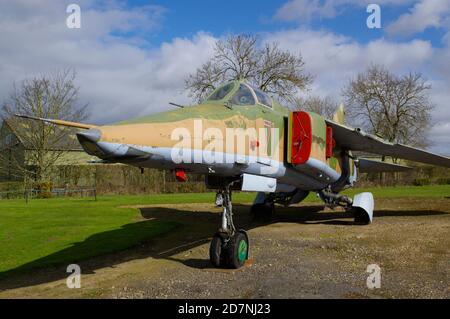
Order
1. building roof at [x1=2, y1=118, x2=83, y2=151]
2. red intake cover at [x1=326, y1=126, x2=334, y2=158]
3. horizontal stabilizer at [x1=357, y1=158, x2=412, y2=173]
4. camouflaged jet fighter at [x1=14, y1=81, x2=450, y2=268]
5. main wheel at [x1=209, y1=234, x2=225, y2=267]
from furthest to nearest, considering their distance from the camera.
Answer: building roof at [x1=2, y1=118, x2=83, y2=151], horizontal stabilizer at [x1=357, y1=158, x2=412, y2=173], red intake cover at [x1=326, y1=126, x2=334, y2=158], main wheel at [x1=209, y1=234, x2=225, y2=267], camouflaged jet fighter at [x1=14, y1=81, x2=450, y2=268]

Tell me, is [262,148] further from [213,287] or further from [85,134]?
[85,134]

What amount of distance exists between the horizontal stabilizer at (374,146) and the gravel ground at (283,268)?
7.39 feet

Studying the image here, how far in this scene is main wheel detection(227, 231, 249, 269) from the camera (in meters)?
7.96

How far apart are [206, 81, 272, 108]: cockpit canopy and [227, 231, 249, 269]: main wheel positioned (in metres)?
2.54

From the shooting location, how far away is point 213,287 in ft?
22.4

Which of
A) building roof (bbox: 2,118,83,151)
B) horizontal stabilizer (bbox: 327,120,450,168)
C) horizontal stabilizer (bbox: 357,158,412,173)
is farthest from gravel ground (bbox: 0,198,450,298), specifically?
building roof (bbox: 2,118,83,151)

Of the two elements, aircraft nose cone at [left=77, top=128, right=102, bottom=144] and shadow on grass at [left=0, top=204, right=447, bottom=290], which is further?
shadow on grass at [left=0, top=204, right=447, bottom=290]

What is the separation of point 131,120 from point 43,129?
38.0 m

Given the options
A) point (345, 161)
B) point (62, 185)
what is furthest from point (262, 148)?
point (62, 185)

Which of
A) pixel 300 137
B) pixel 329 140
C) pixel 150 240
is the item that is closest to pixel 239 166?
pixel 300 137

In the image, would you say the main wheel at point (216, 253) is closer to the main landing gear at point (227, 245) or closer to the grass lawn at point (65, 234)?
the main landing gear at point (227, 245)

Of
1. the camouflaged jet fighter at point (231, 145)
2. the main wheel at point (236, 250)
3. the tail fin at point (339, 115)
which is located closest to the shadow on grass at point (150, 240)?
the main wheel at point (236, 250)

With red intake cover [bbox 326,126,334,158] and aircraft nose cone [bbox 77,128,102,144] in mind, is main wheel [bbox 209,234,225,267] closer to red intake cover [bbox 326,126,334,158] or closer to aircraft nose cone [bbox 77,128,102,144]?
aircraft nose cone [bbox 77,128,102,144]

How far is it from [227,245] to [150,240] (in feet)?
15.2
